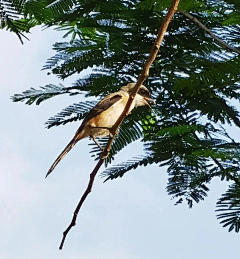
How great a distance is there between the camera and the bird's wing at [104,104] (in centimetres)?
274

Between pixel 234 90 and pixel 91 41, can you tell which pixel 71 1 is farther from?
pixel 234 90

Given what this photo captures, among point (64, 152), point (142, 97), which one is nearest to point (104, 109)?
point (142, 97)

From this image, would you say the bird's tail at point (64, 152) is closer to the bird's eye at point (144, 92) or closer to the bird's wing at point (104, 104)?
the bird's wing at point (104, 104)

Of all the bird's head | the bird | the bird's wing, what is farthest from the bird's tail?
the bird's head

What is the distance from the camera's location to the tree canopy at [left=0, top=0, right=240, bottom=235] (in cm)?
247

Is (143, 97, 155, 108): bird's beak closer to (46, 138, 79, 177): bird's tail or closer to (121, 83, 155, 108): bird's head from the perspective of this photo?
(121, 83, 155, 108): bird's head

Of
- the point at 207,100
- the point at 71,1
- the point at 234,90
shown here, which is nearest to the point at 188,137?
the point at 207,100

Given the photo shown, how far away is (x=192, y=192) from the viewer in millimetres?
2947

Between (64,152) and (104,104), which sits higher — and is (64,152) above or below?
below

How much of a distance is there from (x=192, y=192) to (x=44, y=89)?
3.12 ft

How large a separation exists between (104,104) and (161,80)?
329mm

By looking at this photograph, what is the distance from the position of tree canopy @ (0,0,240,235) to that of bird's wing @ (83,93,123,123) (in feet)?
0.13

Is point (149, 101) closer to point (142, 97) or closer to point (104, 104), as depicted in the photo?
point (142, 97)

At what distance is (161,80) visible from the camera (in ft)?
9.36
